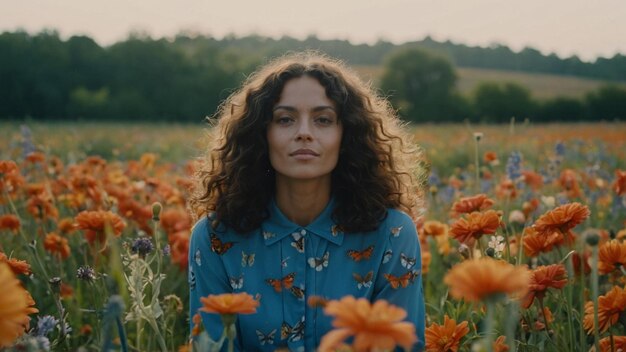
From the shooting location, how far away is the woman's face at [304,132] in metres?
1.98

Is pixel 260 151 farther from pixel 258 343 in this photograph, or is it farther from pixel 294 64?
pixel 258 343

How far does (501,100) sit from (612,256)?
37297 millimetres

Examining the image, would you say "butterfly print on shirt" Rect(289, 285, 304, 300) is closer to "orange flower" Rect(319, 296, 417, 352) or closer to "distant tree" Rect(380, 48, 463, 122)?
"orange flower" Rect(319, 296, 417, 352)

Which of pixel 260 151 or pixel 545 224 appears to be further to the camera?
pixel 260 151

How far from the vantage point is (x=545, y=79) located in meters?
42.2

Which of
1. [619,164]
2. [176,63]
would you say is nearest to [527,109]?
[176,63]

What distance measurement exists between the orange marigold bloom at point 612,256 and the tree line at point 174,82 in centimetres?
3015

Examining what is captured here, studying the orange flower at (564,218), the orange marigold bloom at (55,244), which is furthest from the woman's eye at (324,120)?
the orange marigold bloom at (55,244)

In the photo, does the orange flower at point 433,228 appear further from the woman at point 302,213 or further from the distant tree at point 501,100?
the distant tree at point 501,100

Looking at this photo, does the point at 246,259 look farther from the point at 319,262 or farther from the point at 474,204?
the point at 474,204

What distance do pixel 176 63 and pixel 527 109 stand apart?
74.9ft

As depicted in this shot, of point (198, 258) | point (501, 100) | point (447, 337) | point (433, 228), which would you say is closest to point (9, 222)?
point (198, 258)

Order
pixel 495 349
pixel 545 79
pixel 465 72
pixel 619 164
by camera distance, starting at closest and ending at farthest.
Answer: pixel 495 349 < pixel 619 164 < pixel 545 79 < pixel 465 72

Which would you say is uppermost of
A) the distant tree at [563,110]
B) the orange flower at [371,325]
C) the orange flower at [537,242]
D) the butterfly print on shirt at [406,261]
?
the orange flower at [371,325]
